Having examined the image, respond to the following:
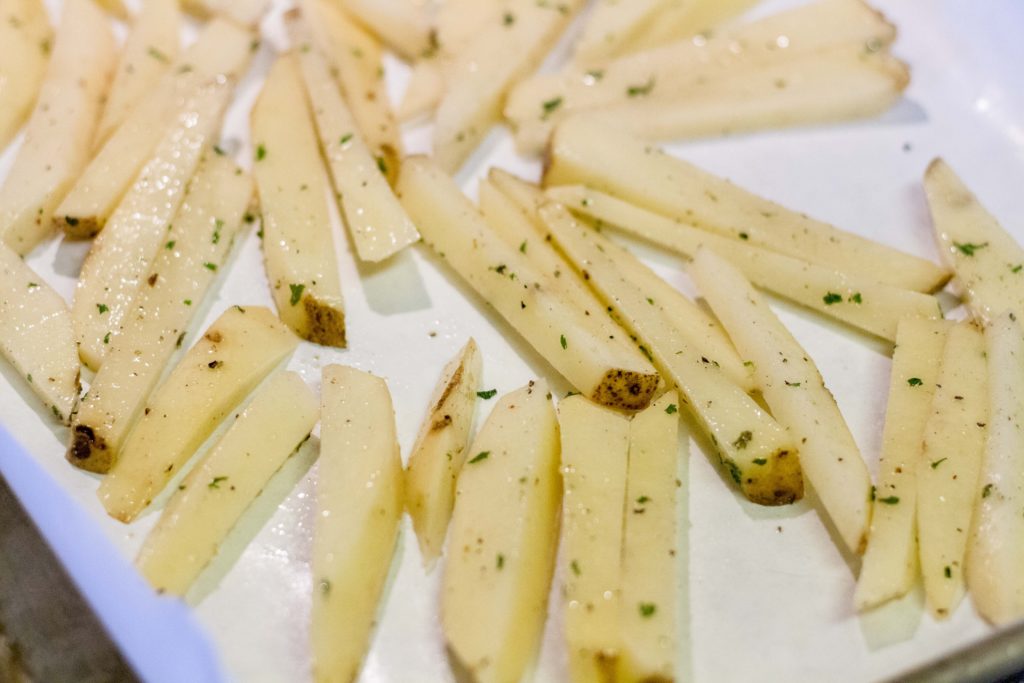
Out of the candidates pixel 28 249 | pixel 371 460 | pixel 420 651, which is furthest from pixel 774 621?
pixel 28 249

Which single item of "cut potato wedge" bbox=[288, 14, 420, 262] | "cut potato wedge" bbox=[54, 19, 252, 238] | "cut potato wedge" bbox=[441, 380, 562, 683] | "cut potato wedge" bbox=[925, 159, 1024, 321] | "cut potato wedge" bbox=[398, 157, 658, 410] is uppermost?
"cut potato wedge" bbox=[54, 19, 252, 238]

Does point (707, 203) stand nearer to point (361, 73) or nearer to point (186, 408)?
point (361, 73)

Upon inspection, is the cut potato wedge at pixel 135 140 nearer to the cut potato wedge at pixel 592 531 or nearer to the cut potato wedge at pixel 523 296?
the cut potato wedge at pixel 523 296

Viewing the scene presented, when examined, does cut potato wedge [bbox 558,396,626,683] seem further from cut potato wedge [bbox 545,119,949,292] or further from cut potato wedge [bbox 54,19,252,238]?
cut potato wedge [bbox 54,19,252,238]

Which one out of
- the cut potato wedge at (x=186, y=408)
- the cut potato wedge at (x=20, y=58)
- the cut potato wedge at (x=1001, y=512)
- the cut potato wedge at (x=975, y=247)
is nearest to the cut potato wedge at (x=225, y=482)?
the cut potato wedge at (x=186, y=408)

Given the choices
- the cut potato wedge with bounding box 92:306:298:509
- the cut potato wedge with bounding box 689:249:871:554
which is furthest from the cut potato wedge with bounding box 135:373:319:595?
the cut potato wedge with bounding box 689:249:871:554
